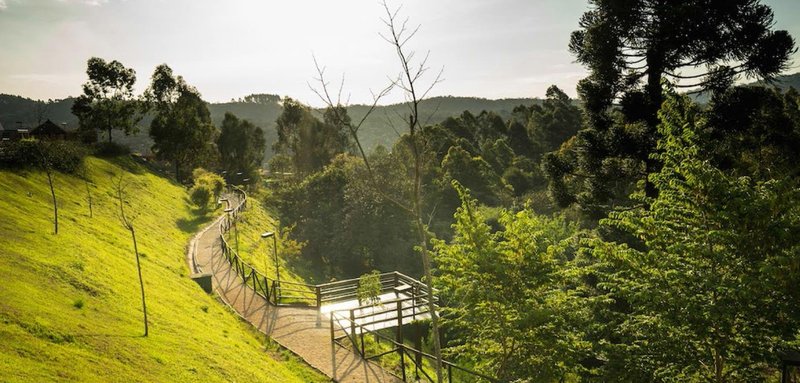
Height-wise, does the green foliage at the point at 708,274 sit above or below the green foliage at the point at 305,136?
below

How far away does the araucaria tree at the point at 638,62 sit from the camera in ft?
51.6

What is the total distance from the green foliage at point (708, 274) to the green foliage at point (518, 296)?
4.26ft

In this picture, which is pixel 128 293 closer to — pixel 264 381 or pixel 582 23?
pixel 264 381

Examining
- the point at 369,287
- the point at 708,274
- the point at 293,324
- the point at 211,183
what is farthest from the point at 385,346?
the point at 211,183

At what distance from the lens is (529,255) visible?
1061 cm

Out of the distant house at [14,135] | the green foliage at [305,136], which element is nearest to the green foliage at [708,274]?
the distant house at [14,135]

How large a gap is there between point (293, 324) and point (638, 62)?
16.8 metres

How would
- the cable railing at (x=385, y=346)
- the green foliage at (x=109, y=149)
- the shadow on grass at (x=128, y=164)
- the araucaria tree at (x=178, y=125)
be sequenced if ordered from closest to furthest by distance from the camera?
the cable railing at (x=385, y=346) < the shadow on grass at (x=128, y=164) < the green foliage at (x=109, y=149) < the araucaria tree at (x=178, y=125)

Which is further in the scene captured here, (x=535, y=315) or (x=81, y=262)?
(x=81, y=262)

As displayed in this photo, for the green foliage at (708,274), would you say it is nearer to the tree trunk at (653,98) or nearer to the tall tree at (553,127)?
the tree trunk at (653,98)

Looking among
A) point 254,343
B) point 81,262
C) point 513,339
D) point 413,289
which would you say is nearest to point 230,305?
point 254,343

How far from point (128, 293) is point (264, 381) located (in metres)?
6.33

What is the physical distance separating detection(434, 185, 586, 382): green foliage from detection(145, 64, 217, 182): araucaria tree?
52.8 m

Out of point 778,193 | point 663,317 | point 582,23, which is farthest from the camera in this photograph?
point 582,23
